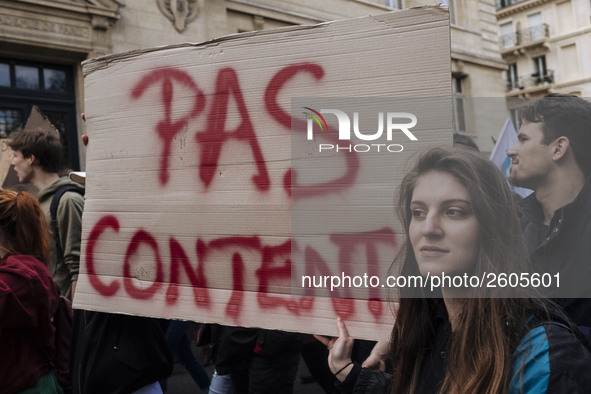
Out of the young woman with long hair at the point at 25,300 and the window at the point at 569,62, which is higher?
the window at the point at 569,62

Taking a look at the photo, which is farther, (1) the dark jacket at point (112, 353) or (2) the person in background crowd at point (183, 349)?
(2) the person in background crowd at point (183, 349)

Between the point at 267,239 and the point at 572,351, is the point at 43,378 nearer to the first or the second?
the point at 267,239

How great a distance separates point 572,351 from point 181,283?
1.34 m

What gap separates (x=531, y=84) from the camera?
3903 cm

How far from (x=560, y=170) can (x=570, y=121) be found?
0.16 meters

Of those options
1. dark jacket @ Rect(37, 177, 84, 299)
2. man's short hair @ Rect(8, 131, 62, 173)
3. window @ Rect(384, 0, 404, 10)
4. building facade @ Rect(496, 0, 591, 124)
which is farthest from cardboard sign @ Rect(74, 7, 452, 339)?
building facade @ Rect(496, 0, 591, 124)

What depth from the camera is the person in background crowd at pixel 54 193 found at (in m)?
3.29

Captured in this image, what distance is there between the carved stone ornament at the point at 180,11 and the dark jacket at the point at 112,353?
28.6 feet

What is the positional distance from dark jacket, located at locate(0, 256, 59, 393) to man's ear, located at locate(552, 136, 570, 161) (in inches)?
83.8

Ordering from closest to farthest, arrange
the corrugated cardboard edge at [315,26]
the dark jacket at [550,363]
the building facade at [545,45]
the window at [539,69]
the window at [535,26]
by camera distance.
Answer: the dark jacket at [550,363] → the corrugated cardboard edge at [315,26] → the building facade at [545,45] → the window at [539,69] → the window at [535,26]

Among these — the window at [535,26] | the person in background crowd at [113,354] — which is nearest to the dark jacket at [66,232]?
the person in background crowd at [113,354]

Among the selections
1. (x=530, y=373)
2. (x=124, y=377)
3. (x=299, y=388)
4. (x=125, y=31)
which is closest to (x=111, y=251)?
(x=124, y=377)

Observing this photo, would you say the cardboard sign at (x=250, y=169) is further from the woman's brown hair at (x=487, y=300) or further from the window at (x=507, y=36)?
the window at (x=507, y=36)

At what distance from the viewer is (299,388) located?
5.21m
